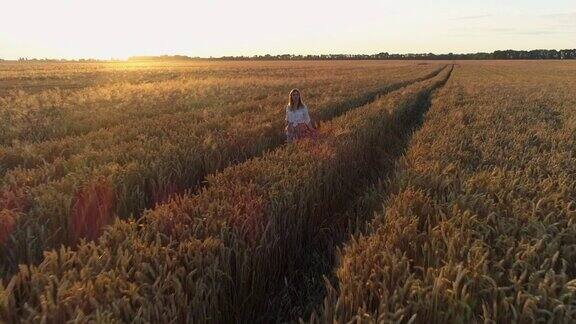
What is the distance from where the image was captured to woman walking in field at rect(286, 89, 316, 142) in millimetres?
8406

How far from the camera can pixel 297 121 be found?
8727mm

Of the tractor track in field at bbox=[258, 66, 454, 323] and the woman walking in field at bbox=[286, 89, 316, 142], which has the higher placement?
the woman walking in field at bbox=[286, 89, 316, 142]

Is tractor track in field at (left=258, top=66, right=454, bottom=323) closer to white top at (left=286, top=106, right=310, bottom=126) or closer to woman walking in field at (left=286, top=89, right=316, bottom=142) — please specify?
woman walking in field at (left=286, top=89, right=316, bottom=142)

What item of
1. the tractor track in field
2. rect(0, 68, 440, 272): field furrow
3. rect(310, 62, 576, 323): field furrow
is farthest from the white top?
the tractor track in field

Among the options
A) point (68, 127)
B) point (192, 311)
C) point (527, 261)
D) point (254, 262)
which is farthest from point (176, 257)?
Result: point (68, 127)

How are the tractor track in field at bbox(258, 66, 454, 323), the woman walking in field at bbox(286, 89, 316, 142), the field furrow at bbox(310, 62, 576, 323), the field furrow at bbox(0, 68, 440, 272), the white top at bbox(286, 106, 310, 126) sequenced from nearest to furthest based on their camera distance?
the field furrow at bbox(310, 62, 576, 323) < the tractor track in field at bbox(258, 66, 454, 323) < the field furrow at bbox(0, 68, 440, 272) < the woman walking in field at bbox(286, 89, 316, 142) < the white top at bbox(286, 106, 310, 126)

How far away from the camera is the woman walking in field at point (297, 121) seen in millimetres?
8406

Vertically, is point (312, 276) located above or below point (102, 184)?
below

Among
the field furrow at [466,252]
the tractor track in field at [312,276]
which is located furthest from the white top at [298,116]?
the tractor track in field at [312,276]

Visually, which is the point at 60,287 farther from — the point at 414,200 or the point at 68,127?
the point at 68,127

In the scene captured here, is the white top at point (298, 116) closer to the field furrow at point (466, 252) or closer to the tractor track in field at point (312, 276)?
the field furrow at point (466, 252)

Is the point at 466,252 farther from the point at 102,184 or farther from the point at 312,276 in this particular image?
the point at 102,184

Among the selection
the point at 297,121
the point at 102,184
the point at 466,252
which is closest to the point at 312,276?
the point at 466,252

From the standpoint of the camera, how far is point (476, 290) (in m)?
2.38
